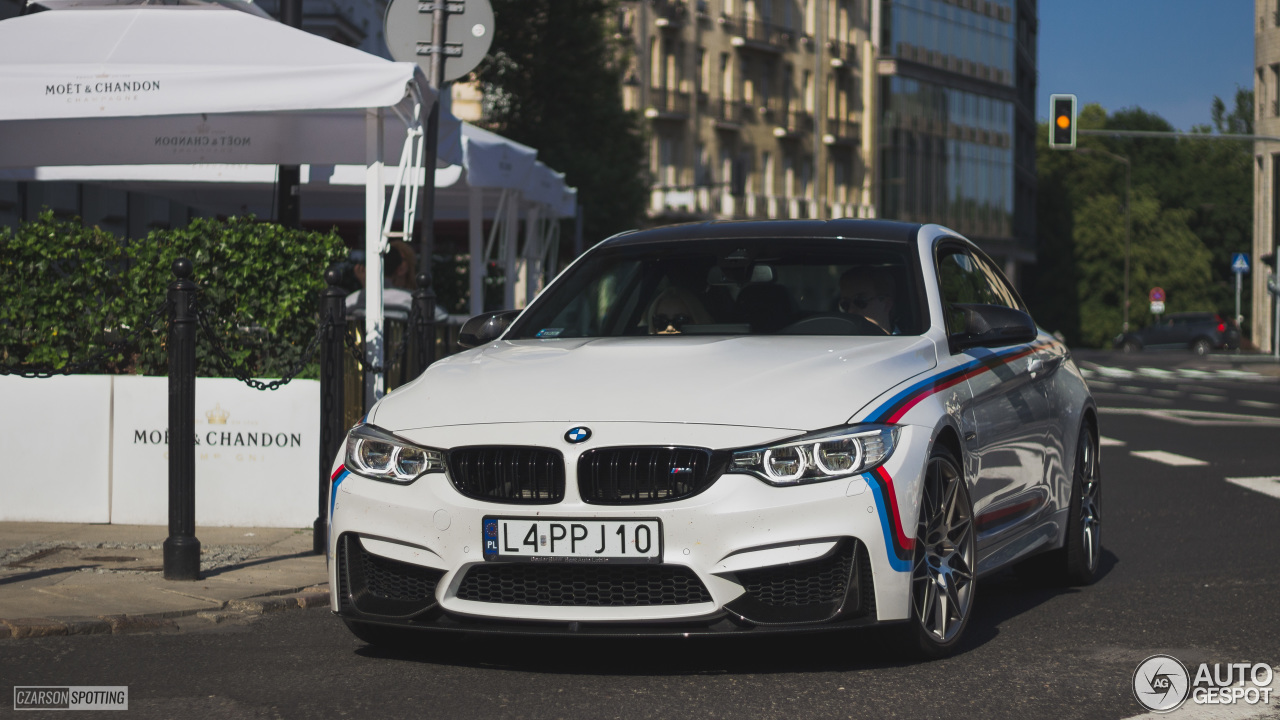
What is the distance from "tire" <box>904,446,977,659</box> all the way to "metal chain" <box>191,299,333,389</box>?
333 cm

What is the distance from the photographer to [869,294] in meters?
6.84

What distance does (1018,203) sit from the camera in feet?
298

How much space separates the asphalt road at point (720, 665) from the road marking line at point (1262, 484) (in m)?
4.23

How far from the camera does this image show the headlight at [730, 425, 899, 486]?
17.6 feet

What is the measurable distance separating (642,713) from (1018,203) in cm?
8818

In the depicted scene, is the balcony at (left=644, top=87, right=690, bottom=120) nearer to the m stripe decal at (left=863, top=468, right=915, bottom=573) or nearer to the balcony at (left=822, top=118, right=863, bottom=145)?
the balcony at (left=822, top=118, right=863, bottom=145)

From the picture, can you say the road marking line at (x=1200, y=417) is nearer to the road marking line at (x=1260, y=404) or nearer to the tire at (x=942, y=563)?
the road marking line at (x=1260, y=404)

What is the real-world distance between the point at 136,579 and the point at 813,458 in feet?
11.2

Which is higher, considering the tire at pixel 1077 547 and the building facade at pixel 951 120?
the building facade at pixel 951 120

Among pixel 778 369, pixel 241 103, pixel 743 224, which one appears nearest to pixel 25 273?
→ pixel 241 103

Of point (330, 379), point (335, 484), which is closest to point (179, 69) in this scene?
point (330, 379)

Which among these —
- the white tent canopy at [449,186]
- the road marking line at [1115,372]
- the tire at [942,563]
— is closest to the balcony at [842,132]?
the road marking line at [1115,372]

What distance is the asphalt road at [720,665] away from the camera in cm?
525

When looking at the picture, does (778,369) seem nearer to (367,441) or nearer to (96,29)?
(367,441)
